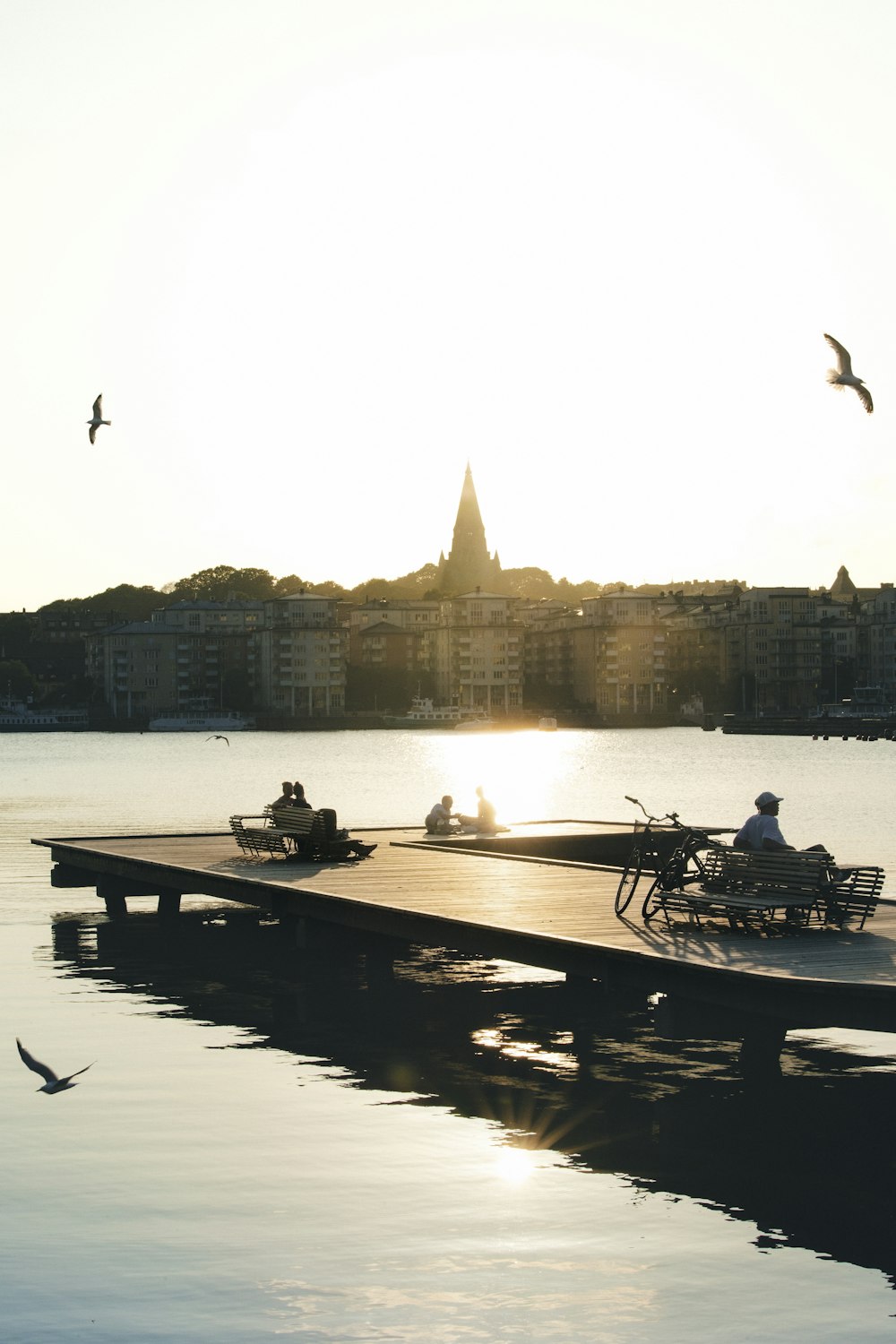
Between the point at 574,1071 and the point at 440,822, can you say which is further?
the point at 440,822

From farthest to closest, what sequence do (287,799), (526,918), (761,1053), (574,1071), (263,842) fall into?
(287,799)
(263,842)
(526,918)
(574,1071)
(761,1053)

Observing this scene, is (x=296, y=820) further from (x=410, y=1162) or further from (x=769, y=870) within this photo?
(x=410, y=1162)

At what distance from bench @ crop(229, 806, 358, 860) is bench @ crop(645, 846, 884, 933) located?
30.3 feet

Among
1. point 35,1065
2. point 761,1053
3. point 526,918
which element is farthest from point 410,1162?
point 526,918

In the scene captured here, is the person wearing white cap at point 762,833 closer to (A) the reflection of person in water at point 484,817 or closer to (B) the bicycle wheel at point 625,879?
(B) the bicycle wheel at point 625,879

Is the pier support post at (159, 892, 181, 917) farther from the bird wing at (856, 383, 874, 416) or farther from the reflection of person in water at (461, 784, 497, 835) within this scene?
the bird wing at (856, 383, 874, 416)

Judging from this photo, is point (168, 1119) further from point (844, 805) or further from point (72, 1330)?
point (844, 805)

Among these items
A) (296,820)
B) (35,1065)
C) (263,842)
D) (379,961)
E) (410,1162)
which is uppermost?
(296,820)

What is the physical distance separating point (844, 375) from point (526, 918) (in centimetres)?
956

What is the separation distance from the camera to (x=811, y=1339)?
36.0 feet

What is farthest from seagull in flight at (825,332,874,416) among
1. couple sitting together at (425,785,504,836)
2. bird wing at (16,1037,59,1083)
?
bird wing at (16,1037,59,1083)

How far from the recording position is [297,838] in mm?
27312

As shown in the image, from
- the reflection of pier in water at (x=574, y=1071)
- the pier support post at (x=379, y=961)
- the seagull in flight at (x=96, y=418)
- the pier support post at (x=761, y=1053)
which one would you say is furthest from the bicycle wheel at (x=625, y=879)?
the seagull in flight at (x=96, y=418)

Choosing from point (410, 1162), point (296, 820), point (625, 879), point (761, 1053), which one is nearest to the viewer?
point (410, 1162)
